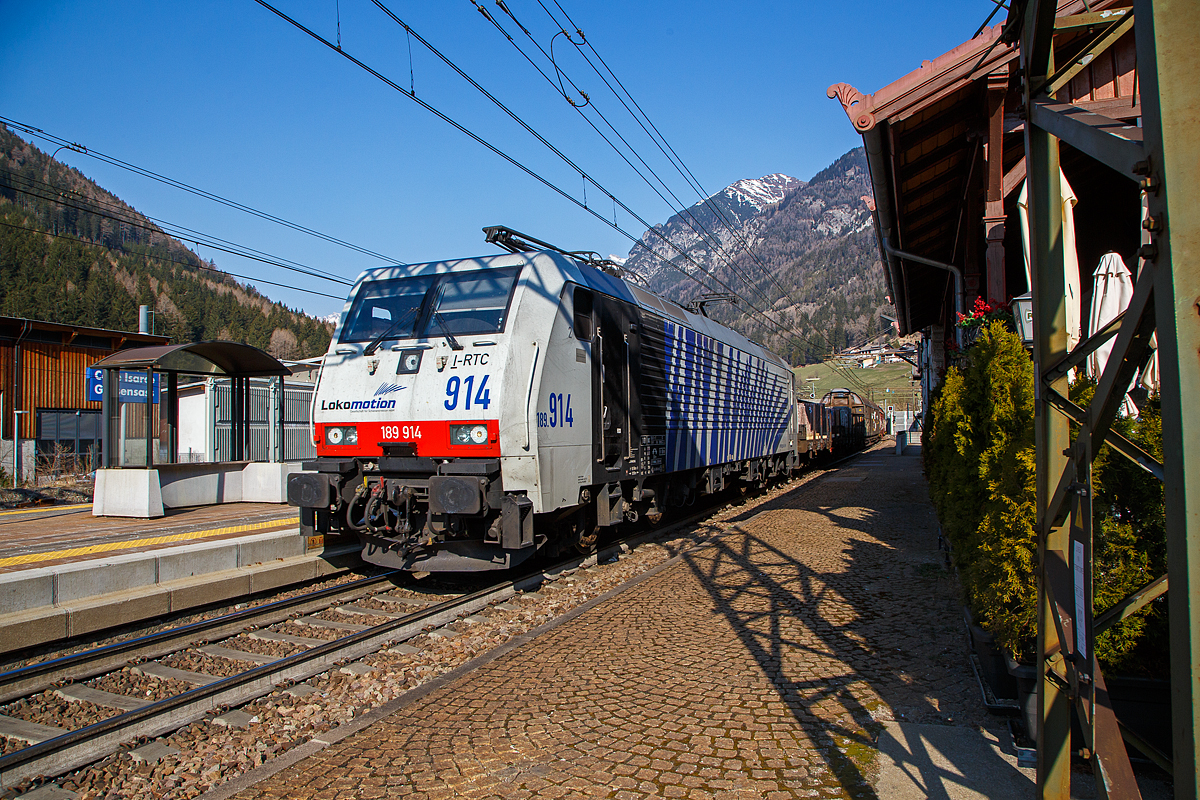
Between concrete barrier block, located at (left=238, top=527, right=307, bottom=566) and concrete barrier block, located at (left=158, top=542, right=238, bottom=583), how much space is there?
0.32 ft

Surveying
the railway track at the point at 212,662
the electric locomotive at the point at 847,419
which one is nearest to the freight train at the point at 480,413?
the railway track at the point at 212,662

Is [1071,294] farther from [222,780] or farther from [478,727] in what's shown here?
[222,780]

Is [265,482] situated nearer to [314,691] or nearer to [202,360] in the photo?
[202,360]

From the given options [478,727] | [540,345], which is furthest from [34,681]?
[540,345]

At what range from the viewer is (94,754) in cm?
398

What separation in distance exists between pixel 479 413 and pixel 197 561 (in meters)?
3.30

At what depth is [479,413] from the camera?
263 inches

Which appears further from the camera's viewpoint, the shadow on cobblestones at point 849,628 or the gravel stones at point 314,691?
the shadow on cobblestones at point 849,628

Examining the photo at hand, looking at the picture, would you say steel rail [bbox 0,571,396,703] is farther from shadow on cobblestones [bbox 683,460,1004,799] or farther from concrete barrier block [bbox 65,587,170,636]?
shadow on cobblestones [bbox 683,460,1004,799]

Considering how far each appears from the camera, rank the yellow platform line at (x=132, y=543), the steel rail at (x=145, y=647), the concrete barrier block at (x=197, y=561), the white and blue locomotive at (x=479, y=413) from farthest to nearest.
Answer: the yellow platform line at (x=132, y=543) → the concrete barrier block at (x=197, y=561) → the white and blue locomotive at (x=479, y=413) → the steel rail at (x=145, y=647)

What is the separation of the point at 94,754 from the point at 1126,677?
5398mm

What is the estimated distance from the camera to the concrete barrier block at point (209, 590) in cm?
655

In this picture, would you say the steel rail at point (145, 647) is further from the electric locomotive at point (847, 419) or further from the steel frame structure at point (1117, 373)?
the electric locomotive at point (847, 419)

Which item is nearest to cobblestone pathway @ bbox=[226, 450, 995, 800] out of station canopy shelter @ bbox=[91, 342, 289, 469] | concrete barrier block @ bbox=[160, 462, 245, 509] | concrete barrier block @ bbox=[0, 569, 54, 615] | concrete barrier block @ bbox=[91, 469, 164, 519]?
concrete barrier block @ bbox=[0, 569, 54, 615]
